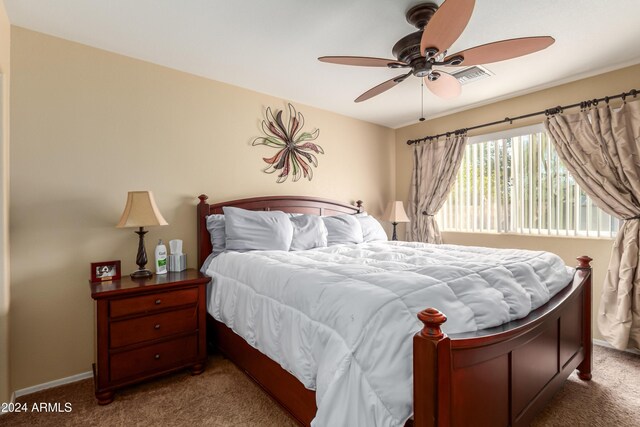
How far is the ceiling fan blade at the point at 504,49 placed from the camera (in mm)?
1665

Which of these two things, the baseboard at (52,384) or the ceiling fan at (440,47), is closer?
the ceiling fan at (440,47)

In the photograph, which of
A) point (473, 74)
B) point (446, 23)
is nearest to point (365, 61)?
point (446, 23)

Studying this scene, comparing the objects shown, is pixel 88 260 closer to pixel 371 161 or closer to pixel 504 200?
pixel 371 161

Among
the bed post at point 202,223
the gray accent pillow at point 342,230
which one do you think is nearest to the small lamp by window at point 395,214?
the gray accent pillow at point 342,230

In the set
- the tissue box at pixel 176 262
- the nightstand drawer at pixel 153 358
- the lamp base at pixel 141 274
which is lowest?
the nightstand drawer at pixel 153 358

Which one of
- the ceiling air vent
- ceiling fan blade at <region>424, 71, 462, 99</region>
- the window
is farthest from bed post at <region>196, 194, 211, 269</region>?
the window

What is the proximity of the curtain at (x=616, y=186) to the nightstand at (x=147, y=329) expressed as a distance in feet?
10.9

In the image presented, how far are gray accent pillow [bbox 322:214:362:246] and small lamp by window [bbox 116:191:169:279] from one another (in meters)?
1.60

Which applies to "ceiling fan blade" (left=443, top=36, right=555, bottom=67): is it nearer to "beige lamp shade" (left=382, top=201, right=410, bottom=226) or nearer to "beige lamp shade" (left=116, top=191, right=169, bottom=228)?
"beige lamp shade" (left=116, top=191, right=169, bottom=228)

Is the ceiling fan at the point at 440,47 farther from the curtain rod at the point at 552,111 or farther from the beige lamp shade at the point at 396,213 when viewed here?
the beige lamp shade at the point at 396,213

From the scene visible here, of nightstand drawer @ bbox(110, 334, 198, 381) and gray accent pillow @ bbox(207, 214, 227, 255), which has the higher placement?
gray accent pillow @ bbox(207, 214, 227, 255)

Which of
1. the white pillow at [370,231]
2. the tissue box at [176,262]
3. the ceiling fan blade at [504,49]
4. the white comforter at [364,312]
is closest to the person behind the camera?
the white comforter at [364,312]

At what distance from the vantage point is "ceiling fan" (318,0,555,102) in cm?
148

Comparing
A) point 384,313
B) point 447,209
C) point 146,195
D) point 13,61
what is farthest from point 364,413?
point 447,209
